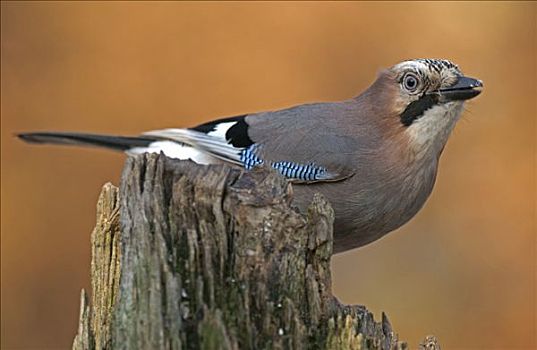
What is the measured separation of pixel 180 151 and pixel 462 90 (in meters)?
1.85

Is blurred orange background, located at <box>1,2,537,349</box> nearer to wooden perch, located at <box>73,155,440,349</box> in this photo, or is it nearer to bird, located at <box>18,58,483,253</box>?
bird, located at <box>18,58,483,253</box>

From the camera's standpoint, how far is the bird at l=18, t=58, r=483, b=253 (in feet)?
16.1

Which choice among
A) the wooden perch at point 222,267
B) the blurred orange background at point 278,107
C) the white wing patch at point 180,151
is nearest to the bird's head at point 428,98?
the white wing patch at point 180,151

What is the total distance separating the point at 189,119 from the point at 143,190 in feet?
18.6

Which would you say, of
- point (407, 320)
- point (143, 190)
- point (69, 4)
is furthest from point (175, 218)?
point (69, 4)

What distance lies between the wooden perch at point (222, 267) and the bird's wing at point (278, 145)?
1.77 meters

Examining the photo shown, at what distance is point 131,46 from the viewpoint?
357 inches

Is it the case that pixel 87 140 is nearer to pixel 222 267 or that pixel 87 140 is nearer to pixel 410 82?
pixel 410 82

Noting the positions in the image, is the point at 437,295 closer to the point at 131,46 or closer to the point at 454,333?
the point at 454,333

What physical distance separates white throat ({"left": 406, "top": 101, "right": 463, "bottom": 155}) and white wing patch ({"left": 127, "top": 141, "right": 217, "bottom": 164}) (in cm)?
120

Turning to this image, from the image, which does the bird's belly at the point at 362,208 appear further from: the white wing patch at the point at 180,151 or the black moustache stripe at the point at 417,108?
the white wing patch at the point at 180,151

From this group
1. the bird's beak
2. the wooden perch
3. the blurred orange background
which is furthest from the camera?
the blurred orange background

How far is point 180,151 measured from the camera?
19.2 ft

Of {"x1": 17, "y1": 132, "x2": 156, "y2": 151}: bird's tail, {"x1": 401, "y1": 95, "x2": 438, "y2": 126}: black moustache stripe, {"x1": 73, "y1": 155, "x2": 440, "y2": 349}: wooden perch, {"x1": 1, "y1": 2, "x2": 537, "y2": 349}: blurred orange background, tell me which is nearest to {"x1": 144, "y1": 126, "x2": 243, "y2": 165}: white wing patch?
{"x1": 17, "y1": 132, "x2": 156, "y2": 151}: bird's tail
